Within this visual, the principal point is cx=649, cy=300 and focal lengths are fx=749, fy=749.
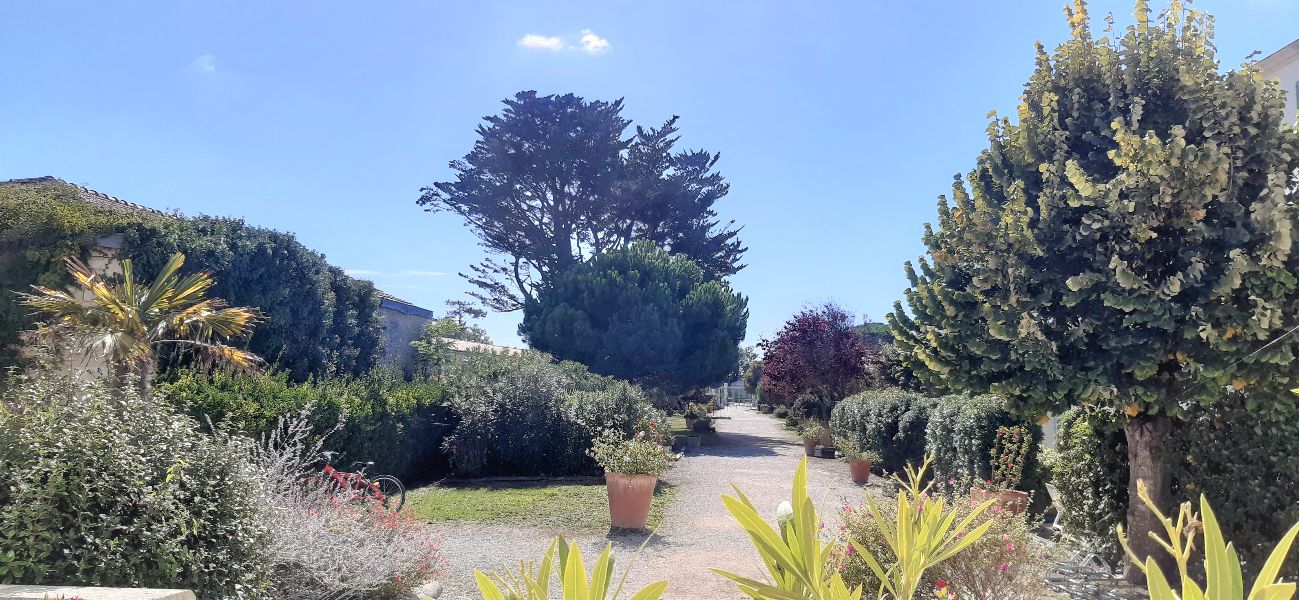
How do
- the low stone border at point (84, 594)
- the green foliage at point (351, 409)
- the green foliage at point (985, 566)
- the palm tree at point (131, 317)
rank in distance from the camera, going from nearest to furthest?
1. the low stone border at point (84, 594)
2. the green foliage at point (985, 566)
3. the palm tree at point (131, 317)
4. the green foliage at point (351, 409)

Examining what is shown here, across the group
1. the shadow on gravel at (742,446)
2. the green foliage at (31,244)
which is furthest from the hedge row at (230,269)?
the shadow on gravel at (742,446)

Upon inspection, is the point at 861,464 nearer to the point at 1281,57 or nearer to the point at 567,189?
the point at 1281,57

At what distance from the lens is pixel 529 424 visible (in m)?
14.3

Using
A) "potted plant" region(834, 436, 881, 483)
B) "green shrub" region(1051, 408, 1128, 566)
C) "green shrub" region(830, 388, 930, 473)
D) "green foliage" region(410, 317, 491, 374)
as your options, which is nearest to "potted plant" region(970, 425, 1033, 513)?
"green shrub" region(1051, 408, 1128, 566)

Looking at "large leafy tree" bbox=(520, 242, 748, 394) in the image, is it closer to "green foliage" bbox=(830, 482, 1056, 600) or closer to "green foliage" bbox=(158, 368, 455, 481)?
"green foliage" bbox=(158, 368, 455, 481)

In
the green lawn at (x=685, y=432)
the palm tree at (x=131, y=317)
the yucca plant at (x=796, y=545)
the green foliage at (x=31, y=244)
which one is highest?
the green foliage at (x=31, y=244)

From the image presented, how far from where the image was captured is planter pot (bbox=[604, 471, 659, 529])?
8.62 metres

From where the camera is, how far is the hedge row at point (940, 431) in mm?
9234

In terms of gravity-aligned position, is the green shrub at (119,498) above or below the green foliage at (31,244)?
below

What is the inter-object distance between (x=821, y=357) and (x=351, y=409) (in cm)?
1269

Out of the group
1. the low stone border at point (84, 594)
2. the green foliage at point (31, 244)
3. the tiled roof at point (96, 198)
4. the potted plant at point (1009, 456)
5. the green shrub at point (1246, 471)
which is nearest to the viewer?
the low stone border at point (84, 594)

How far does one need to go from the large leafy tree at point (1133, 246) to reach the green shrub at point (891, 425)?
7.12 metres

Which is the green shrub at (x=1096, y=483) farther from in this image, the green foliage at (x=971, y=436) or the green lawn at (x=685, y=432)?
the green lawn at (x=685, y=432)

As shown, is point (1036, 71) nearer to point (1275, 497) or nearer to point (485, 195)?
point (1275, 497)
